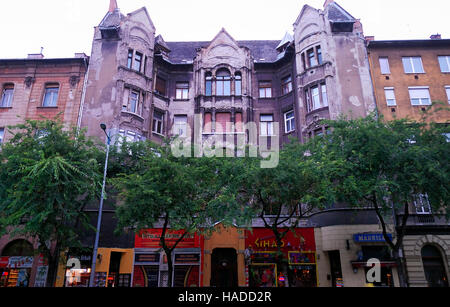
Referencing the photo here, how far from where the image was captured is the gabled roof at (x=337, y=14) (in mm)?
26500

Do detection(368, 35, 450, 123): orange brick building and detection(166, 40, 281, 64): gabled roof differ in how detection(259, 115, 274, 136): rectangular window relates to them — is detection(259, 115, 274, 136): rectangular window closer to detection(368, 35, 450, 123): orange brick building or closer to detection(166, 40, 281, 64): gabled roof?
detection(166, 40, 281, 64): gabled roof

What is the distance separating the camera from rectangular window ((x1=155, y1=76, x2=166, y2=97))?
28169mm

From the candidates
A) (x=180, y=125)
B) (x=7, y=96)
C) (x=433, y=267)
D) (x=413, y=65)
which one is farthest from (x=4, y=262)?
(x=413, y=65)

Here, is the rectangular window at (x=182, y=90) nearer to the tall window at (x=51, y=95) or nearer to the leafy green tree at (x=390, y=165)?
the tall window at (x=51, y=95)

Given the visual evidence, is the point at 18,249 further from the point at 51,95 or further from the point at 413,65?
the point at 413,65

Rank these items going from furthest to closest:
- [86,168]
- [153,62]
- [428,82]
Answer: [153,62] < [428,82] < [86,168]

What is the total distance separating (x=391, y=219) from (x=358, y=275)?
4.68m

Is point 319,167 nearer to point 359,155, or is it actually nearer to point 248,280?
→ point 359,155

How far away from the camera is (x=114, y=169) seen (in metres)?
21.3

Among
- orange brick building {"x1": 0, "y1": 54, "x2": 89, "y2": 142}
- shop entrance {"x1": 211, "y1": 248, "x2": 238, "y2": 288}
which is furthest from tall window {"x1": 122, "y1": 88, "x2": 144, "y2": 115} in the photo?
shop entrance {"x1": 211, "y1": 248, "x2": 238, "y2": 288}

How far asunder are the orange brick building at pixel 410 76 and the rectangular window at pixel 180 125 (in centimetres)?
1589

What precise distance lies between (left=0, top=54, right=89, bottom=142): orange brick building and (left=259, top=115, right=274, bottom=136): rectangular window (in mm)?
15410

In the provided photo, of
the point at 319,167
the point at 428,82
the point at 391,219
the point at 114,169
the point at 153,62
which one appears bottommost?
the point at 391,219

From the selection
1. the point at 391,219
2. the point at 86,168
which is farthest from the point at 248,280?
the point at 86,168
